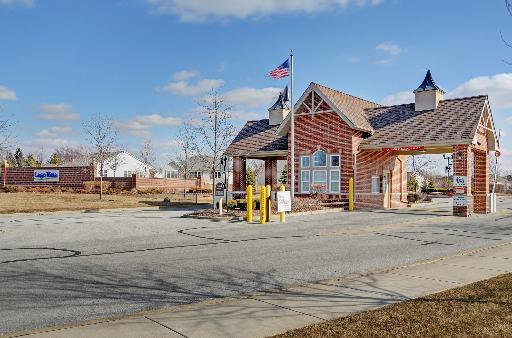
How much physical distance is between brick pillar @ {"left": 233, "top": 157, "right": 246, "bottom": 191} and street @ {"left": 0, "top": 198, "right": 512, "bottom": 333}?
615 inches

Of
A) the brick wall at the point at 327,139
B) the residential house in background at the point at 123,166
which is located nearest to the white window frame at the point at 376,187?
the brick wall at the point at 327,139

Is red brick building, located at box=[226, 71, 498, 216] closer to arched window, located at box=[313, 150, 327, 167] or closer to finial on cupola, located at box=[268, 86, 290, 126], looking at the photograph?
arched window, located at box=[313, 150, 327, 167]

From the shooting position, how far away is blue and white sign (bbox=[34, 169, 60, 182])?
5234cm

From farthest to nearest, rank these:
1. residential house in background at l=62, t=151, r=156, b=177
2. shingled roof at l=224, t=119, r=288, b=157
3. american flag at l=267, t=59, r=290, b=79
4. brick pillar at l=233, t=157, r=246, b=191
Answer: residential house in background at l=62, t=151, r=156, b=177
brick pillar at l=233, t=157, r=246, b=191
shingled roof at l=224, t=119, r=288, b=157
american flag at l=267, t=59, r=290, b=79

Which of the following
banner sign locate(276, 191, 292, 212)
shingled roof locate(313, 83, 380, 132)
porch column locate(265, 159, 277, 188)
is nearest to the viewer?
banner sign locate(276, 191, 292, 212)

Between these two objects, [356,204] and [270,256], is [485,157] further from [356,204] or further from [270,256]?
[270,256]

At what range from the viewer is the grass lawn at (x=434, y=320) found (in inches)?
209

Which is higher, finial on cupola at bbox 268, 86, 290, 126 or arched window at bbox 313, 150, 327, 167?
finial on cupola at bbox 268, 86, 290, 126

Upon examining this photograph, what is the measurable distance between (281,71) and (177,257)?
761 inches

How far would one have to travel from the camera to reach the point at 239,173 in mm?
36719

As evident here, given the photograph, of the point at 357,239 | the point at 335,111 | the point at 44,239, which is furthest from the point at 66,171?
the point at 357,239

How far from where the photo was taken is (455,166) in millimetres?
26078

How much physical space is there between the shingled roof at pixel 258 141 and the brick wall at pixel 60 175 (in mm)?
21781

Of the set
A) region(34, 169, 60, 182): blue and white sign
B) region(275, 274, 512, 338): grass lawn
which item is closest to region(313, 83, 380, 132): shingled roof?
region(275, 274, 512, 338): grass lawn
